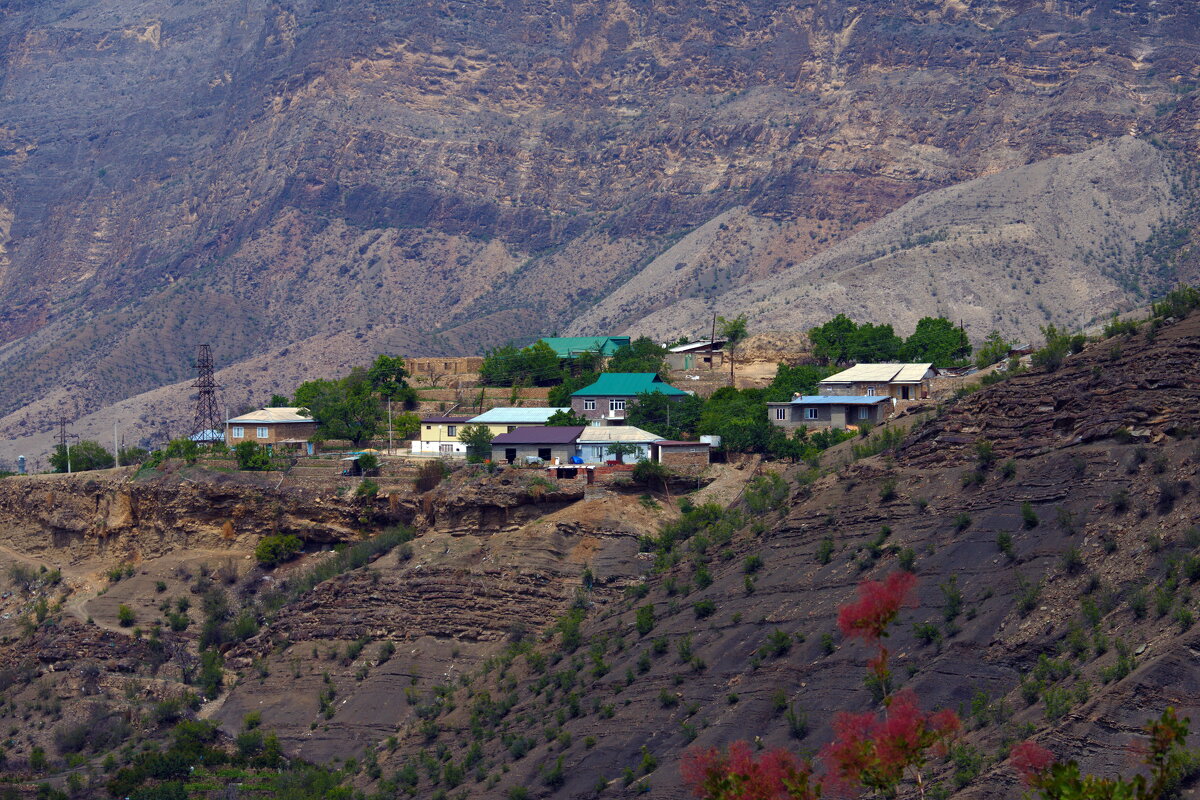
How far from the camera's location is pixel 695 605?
62.5 meters

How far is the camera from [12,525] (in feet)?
324

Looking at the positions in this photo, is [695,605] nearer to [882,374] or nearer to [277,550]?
[277,550]

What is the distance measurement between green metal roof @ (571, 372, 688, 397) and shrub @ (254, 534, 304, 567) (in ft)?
50.7

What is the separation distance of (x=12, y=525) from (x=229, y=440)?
11.4 m

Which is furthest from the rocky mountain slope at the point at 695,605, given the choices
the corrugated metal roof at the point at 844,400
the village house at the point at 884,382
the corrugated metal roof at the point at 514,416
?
the village house at the point at 884,382

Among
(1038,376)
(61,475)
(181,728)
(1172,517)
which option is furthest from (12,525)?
(1172,517)

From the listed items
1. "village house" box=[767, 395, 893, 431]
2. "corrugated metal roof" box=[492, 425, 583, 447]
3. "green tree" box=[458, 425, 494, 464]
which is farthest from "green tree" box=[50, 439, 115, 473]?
"village house" box=[767, 395, 893, 431]

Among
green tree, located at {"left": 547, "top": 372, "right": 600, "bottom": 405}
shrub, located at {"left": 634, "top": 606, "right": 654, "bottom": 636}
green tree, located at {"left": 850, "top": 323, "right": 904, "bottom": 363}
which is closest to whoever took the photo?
shrub, located at {"left": 634, "top": 606, "right": 654, "bottom": 636}

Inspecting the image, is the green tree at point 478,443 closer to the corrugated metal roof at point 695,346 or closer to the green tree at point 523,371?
the green tree at point 523,371

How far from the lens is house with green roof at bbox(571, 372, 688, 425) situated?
92.4 metres

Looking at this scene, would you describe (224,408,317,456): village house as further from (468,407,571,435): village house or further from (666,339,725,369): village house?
(666,339,725,369): village house

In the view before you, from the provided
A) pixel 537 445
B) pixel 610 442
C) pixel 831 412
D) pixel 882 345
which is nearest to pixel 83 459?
pixel 537 445

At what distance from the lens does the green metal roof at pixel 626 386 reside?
9381cm

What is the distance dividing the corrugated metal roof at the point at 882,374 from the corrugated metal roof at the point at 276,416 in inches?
1052
